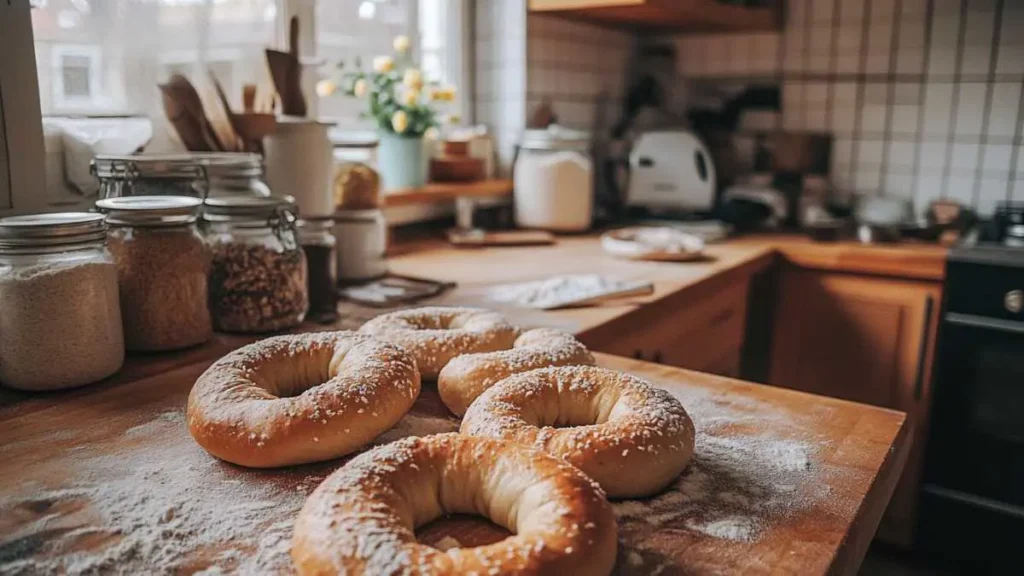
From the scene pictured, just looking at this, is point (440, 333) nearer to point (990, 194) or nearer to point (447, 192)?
point (447, 192)

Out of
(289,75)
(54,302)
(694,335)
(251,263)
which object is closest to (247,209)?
(251,263)

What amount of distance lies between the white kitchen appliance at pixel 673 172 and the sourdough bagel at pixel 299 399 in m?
1.69

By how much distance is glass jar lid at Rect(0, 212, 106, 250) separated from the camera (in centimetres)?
91

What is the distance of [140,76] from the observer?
58.6 inches

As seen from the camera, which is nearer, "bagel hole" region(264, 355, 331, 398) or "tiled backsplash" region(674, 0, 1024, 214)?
"bagel hole" region(264, 355, 331, 398)

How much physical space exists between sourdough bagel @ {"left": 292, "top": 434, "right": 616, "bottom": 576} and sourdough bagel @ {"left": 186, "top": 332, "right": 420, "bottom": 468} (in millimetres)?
100

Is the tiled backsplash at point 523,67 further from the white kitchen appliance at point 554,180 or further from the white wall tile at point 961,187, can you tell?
the white wall tile at point 961,187

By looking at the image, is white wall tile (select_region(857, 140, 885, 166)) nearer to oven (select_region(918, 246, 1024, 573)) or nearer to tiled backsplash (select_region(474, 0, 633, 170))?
oven (select_region(918, 246, 1024, 573))

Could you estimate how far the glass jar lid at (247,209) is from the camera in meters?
1.17

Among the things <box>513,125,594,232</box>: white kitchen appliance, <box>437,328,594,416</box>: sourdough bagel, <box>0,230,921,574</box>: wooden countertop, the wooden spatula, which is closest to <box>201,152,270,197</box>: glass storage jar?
the wooden spatula

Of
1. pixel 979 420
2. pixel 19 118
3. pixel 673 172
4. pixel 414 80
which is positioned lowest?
pixel 979 420

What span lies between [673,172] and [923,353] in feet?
2.89

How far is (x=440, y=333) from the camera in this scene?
3.44ft

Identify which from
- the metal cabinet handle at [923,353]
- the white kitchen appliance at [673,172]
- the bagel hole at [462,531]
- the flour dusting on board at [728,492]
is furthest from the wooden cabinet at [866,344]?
the bagel hole at [462,531]
